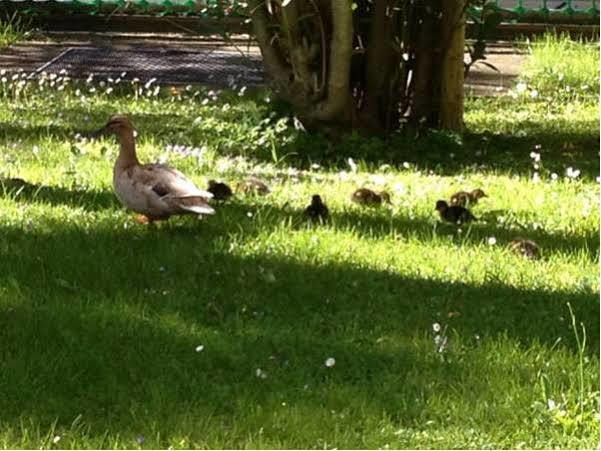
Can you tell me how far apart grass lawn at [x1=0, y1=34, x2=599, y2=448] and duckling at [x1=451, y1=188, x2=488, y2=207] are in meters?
0.09

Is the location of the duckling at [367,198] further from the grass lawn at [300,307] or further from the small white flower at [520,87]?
the small white flower at [520,87]

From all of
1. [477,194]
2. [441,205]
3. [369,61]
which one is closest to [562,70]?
[369,61]

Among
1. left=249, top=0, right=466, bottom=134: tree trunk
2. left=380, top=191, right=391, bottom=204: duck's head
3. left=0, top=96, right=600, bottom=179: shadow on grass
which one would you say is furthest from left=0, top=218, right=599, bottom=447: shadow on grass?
left=249, top=0, right=466, bottom=134: tree trunk

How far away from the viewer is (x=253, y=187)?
682cm

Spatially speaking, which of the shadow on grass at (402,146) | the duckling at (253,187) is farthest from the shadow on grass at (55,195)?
the shadow on grass at (402,146)

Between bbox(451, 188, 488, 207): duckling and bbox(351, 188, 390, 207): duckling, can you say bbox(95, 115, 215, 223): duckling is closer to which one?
bbox(351, 188, 390, 207): duckling

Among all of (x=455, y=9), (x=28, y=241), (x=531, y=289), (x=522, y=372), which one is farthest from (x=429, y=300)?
(x=455, y=9)

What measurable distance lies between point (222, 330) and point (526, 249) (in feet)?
4.70

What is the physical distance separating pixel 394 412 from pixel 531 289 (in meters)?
1.28

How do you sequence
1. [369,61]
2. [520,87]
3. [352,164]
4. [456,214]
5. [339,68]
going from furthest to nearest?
[520,87] → [369,61] → [339,68] → [352,164] → [456,214]

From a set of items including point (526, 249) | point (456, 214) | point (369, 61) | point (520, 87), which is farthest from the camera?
point (520, 87)

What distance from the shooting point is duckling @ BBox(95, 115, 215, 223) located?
588cm

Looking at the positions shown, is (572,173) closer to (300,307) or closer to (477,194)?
(477,194)

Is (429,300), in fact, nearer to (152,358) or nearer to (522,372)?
(522,372)
